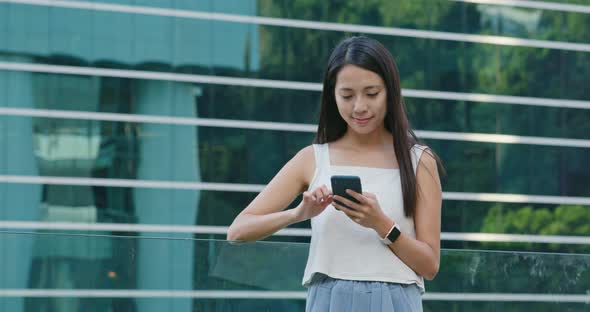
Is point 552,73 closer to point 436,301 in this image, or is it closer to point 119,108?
point 119,108

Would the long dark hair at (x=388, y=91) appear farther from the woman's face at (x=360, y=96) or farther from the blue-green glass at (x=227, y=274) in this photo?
the blue-green glass at (x=227, y=274)

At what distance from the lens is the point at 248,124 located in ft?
110

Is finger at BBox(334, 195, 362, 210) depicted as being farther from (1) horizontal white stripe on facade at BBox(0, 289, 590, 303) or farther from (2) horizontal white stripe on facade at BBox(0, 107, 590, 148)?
(2) horizontal white stripe on facade at BBox(0, 107, 590, 148)

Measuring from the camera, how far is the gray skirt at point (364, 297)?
8.61ft

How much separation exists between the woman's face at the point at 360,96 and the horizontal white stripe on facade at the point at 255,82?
30073 millimetres

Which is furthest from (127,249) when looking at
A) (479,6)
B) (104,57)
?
(479,6)

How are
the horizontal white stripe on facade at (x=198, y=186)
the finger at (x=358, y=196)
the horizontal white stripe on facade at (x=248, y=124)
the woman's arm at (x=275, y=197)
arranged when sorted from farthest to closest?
the horizontal white stripe on facade at (x=248, y=124) → the horizontal white stripe on facade at (x=198, y=186) → the woman's arm at (x=275, y=197) → the finger at (x=358, y=196)

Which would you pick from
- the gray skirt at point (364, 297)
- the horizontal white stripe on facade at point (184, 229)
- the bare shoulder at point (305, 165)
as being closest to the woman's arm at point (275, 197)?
the bare shoulder at point (305, 165)

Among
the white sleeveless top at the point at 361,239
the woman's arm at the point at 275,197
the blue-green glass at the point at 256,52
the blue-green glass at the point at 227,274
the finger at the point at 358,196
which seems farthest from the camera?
the blue-green glass at the point at 256,52

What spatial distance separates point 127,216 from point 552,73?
51.7 feet

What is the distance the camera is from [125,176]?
3259 centimetres

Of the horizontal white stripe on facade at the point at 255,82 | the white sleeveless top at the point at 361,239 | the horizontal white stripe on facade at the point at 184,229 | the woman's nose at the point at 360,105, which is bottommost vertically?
the horizontal white stripe on facade at the point at 184,229

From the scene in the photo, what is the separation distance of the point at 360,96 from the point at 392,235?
0.37m

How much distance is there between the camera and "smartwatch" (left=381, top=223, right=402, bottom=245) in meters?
2.60
